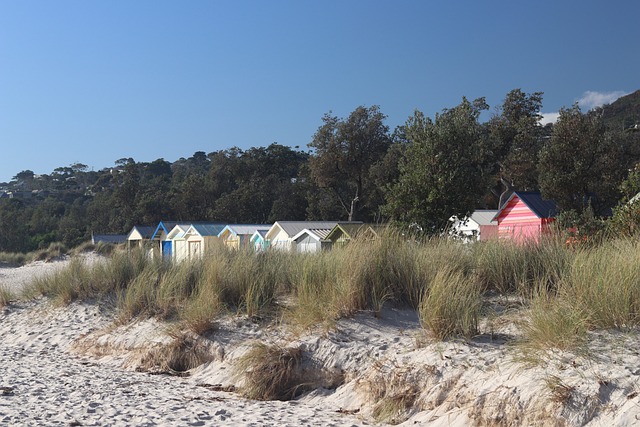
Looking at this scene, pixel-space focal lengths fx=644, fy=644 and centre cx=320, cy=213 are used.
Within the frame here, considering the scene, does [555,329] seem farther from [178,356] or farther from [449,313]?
[178,356]

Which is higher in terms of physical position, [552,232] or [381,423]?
[552,232]

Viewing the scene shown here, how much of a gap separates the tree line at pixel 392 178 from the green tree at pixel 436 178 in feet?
0.11

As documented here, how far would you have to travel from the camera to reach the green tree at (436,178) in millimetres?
18828

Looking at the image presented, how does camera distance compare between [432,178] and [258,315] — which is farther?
[432,178]

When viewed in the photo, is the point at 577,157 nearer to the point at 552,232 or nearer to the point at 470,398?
the point at 552,232

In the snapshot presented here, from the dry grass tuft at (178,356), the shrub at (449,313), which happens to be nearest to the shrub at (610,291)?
the shrub at (449,313)

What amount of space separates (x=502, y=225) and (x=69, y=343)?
22.4 m

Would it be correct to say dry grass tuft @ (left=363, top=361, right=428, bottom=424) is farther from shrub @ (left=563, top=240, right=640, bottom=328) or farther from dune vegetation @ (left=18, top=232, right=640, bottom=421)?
shrub @ (left=563, top=240, right=640, bottom=328)

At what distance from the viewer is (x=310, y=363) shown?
7.75 meters

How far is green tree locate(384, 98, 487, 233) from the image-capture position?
18828 millimetres

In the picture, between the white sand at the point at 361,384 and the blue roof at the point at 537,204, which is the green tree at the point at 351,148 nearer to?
the blue roof at the point at 537,204

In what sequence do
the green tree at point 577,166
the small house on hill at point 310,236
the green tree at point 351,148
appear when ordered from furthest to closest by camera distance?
the green tree at point 351,148 → the small house on hill at point 310,236 → the green tree at point 577,166

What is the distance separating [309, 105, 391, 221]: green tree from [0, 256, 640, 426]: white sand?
34338 millimetres

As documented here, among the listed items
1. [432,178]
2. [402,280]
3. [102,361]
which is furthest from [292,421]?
[432,178]
